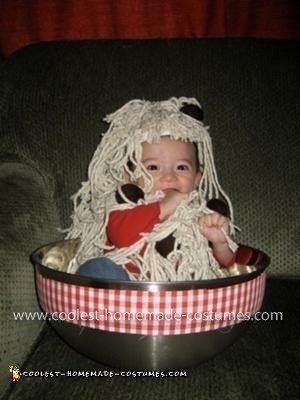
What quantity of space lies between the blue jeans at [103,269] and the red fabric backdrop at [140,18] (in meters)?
0.77

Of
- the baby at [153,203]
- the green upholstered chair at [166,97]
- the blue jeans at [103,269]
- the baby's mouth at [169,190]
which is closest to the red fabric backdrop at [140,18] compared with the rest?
the green upholstered chair at [166,97]

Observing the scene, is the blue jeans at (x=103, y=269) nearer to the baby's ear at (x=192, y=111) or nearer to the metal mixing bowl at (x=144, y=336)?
the metal mixing bowl at (x=144, y=336)

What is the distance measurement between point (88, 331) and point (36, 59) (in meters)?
0.66

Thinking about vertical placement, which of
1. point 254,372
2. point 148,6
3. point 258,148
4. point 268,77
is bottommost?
point 254,372

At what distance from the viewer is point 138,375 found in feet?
1.82

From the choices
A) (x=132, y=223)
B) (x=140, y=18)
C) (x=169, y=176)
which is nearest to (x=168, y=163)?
(x=169, y=176)

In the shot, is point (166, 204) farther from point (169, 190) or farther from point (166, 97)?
point (166, 97)

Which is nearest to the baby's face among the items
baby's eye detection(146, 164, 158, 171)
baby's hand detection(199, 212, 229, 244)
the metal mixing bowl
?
baby's eye detection(146, 164, 158, 171)

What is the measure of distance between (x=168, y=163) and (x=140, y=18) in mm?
578

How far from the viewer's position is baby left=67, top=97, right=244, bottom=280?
0.68 metres

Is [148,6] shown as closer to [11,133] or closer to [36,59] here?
[36,59]

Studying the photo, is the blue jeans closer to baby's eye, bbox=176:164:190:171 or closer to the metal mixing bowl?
the metal mixing bowl

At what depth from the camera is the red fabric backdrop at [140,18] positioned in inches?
45.9

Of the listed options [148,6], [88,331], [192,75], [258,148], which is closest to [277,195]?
[258,148]
